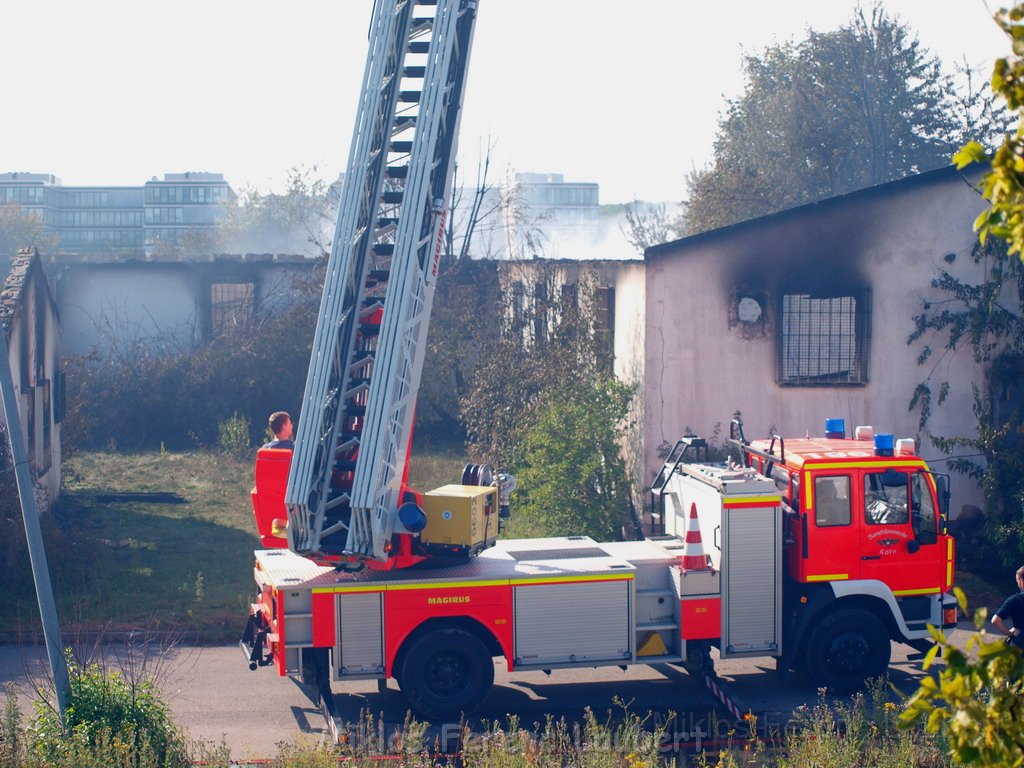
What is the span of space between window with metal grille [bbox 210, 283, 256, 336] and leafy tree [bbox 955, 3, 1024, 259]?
2471 centimetres

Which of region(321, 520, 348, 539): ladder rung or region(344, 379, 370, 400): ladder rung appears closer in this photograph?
region(321, 520, 348, 539): ladder rung

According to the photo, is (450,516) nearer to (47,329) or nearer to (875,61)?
(47,329)

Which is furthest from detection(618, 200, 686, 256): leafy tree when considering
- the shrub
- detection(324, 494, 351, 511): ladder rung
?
the shrub

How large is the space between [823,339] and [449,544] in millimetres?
8794

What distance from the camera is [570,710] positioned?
9844 millimetres

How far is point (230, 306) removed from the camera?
27203mm

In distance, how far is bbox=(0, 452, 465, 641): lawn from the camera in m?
12.3

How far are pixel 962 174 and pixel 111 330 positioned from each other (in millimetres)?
19935

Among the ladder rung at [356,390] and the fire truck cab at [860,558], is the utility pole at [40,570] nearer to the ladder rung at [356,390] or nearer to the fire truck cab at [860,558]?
the ladder rung at [356,390]

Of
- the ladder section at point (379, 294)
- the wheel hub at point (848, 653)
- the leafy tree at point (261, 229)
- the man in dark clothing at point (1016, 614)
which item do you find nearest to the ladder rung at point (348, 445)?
the ladder section at point (379, 294)

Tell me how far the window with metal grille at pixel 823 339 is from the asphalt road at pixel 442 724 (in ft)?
17.8

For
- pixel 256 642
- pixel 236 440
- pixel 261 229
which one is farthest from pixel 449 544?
pixel 261 229

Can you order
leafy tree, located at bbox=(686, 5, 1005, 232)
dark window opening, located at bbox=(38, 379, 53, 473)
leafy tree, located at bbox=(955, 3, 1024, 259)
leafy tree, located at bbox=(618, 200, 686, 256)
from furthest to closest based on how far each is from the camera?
leafy tree, located at bbox=(618, 200, 686, 256) → leafy tree, located at bbox=(686, 5, 1005, 232) → dark window opening, located at bbox=(38, 379, 53, 473) → leafy tree, located at bbox=(955, 3, 1024, 259)

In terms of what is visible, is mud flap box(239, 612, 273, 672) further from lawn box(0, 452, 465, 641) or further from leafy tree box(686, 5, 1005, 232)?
leafy tree box(686, 5, 1005, 232)
